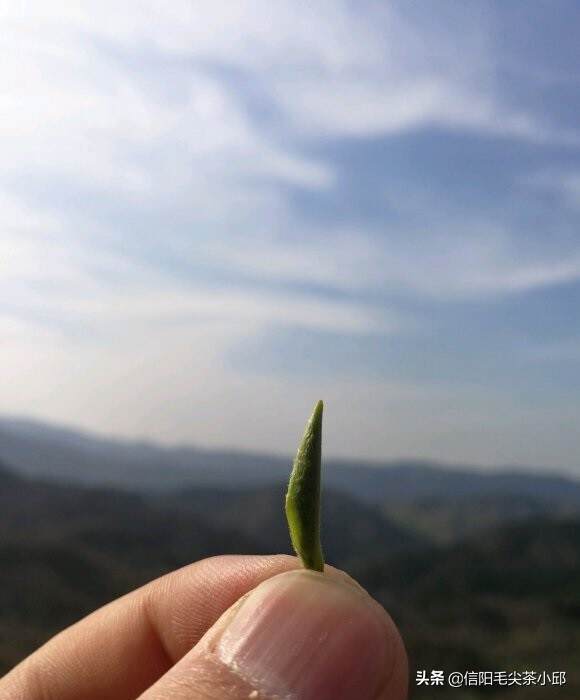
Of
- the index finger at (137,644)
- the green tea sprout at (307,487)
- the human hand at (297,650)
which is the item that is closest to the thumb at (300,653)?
the human hand at (297,650)

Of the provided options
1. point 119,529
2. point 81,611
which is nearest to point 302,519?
point 81,611

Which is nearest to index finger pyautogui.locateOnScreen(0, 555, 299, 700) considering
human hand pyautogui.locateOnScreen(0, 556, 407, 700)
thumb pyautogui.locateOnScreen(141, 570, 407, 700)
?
human hand pyautogui.locateOnScreen(0, 556, 407, 700)

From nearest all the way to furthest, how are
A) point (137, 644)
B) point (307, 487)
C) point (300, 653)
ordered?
point (300, 653)
point (307, 487)
point (137, 644)

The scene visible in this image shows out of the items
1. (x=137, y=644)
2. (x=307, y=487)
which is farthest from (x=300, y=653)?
(x=137, y=644)

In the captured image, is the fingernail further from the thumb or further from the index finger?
the index finger

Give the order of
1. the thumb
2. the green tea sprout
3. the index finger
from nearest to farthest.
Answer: the thumb → the green tea sprout → the index finger

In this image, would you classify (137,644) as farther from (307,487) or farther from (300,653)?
(307,487)

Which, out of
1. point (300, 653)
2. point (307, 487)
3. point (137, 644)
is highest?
point (307, 487)
